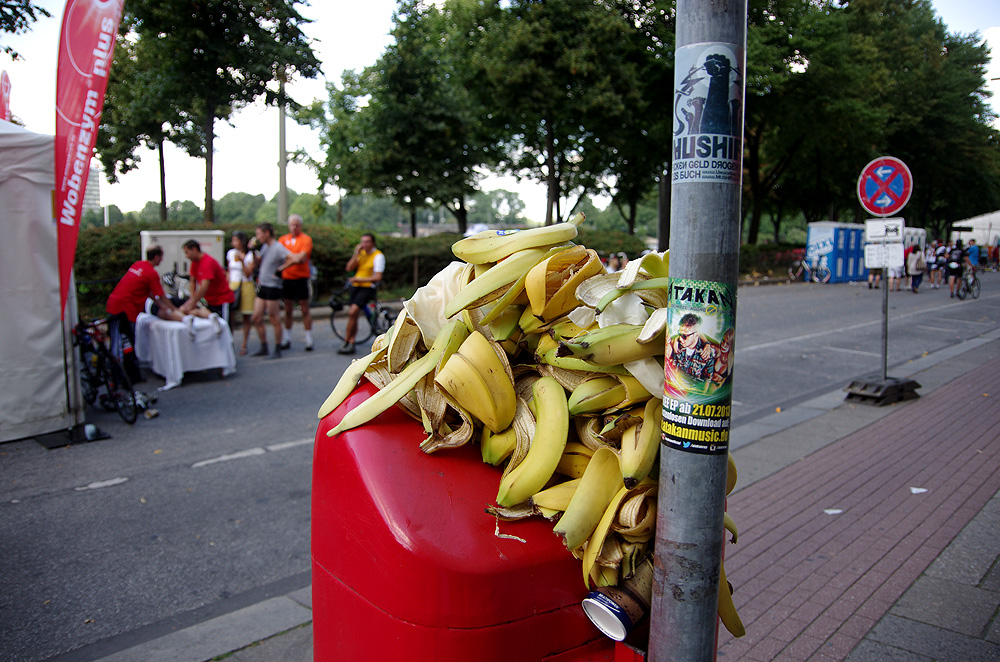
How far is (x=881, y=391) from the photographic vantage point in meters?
7.35

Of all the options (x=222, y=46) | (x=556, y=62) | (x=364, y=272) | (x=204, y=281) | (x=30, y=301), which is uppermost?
(x=556, y=62)

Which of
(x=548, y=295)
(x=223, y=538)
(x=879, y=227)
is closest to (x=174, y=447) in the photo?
(x=223, y=538)

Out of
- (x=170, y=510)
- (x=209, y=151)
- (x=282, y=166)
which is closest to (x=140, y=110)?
(x=209, y=151)

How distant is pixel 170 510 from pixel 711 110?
4.39 meters

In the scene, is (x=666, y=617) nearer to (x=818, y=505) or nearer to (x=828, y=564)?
(x=828, y=564)

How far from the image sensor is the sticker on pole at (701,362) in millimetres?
1437

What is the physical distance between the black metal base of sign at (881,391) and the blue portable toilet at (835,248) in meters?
23.5

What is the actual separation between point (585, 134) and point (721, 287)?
88.8ft

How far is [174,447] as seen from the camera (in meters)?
5.81

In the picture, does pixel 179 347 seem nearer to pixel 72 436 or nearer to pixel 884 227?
pixel 72 436

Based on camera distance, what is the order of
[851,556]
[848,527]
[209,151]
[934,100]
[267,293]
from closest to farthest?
[851,556], [848,527], [267,293], [209,151], [934,100]

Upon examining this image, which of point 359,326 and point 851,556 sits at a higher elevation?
point 359,326

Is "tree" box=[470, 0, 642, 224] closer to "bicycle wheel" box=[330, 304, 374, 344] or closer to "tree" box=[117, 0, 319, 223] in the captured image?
"tree" box=[117, 0, 319, 223]

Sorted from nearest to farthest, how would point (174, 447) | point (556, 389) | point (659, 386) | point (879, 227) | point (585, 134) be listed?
point (659, 386) → point (556, 389) → point (174, 447) → point (879, 227) → point (585, 134)
